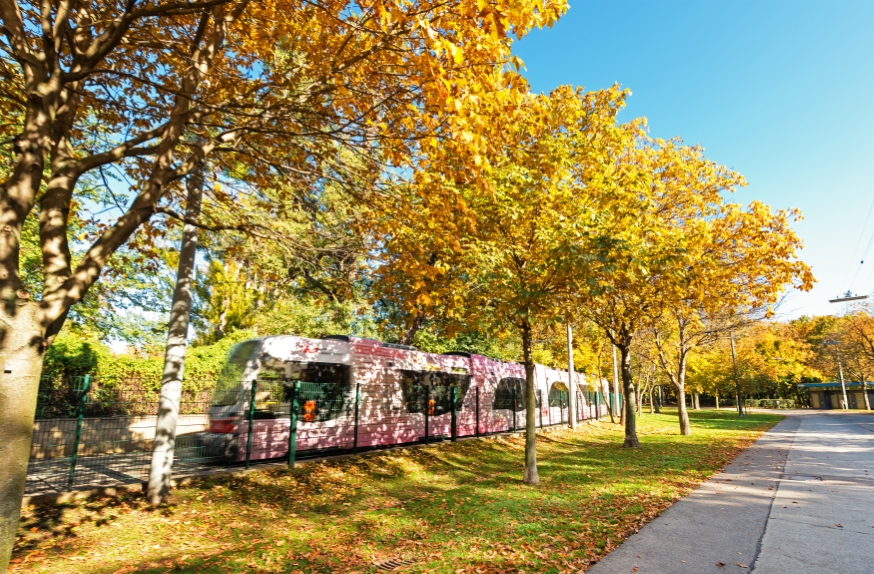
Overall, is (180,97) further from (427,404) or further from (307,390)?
(427,404)

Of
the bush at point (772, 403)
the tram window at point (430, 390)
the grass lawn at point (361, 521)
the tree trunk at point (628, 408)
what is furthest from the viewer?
the bush at point (772, 403)

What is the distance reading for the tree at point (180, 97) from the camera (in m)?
3.55

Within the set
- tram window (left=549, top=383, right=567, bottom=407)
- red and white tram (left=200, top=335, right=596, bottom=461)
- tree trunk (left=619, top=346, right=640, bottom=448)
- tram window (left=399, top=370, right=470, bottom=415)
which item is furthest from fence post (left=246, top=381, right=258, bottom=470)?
tram window (left=549, top=383, right=567, bottom=407)

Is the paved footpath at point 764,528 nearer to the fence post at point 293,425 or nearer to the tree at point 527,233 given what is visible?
the tree at point 527,233

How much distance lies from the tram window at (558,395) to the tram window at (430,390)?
9.45 m

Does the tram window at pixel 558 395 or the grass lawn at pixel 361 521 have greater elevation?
the tram window at pixel 558 395

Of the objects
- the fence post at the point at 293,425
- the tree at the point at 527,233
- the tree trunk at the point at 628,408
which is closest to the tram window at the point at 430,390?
the tree at the point at 527,233

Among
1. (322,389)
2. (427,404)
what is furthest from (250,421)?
(427,404)

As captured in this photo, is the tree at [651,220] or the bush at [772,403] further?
the bush at [772,403]

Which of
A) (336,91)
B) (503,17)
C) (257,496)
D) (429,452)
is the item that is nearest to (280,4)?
(336,91)

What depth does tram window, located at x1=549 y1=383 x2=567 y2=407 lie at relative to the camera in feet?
81.9

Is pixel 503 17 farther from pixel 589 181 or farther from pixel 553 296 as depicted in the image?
pixel 589 181

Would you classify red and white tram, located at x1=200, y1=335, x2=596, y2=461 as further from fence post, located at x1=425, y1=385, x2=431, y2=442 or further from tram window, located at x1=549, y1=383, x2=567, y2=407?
tram window, located at x1=549, y1=383, x2=567, y2=407

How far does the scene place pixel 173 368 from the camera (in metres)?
8.09
